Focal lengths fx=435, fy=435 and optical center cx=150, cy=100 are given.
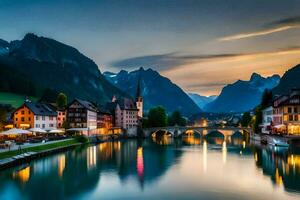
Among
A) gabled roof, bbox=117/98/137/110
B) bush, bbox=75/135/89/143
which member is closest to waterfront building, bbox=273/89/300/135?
bush, bbox=75/135/89/143

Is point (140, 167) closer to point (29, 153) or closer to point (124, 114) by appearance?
point (29, 153)

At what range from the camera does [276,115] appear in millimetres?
125562

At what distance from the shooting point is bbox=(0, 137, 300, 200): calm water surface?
49.6m

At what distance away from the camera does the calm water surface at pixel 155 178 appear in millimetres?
49594

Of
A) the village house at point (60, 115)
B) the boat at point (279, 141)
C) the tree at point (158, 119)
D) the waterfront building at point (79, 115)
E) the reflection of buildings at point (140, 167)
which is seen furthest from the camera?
the tree at point (158, 119)

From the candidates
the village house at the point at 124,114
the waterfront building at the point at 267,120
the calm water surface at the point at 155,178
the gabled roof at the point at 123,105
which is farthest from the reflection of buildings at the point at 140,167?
the gabled roof at the point at 123,105

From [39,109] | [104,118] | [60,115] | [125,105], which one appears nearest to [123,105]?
[125,105]

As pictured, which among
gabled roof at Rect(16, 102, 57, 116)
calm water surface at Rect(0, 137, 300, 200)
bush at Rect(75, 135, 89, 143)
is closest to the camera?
calm water surface at Rect(0, 137, 300, 200)

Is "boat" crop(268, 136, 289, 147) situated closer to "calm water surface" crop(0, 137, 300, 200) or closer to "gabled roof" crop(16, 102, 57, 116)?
"calm water surface" crop(0, 137, 300, 200)

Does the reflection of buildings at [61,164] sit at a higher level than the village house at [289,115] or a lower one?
lower

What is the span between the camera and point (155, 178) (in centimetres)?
6119

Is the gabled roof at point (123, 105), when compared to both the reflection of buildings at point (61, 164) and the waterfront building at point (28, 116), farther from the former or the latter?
the reflection of buildings at point (61, 164)

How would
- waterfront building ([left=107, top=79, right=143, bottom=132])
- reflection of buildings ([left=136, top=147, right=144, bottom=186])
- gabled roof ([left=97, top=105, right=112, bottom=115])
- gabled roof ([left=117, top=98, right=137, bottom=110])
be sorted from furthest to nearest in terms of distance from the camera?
gabled roof ([left=117, top=98, right=137, bottom=110]) → waterfront building ([left=107, top=79, right=143, bottom=132]) → gabled roof ([left=97, top=105, right=112, bottom=115]) → reflection of buildings ([left=136, top=147, right=144, bottom=186])

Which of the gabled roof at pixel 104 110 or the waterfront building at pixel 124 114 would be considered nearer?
the gabled roof at pixel 104 110
